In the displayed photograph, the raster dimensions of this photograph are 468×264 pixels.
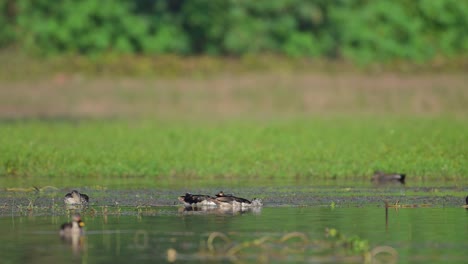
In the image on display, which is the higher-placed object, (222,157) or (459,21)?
(459,21)

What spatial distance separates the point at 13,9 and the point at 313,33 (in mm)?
11741

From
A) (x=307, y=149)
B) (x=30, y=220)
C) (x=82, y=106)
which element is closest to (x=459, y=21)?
(x=82, y=106)

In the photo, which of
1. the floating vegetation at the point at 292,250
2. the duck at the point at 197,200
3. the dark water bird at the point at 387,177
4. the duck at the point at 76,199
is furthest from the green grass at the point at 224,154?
the floating vegetation at the point at 292,250

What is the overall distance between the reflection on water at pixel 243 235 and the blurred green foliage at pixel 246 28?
27838 mm

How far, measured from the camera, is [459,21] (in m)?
50.0

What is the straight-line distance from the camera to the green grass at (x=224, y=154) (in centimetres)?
2536

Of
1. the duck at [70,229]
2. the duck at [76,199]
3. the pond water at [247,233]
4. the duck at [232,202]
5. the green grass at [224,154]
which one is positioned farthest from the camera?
the green grass at [224,154]

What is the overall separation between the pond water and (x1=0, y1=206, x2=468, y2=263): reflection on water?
0.01 metres

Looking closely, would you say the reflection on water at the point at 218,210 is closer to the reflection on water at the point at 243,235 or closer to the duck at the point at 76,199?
the reflection on water at the point at 243,235

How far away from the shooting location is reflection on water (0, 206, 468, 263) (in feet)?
49.8

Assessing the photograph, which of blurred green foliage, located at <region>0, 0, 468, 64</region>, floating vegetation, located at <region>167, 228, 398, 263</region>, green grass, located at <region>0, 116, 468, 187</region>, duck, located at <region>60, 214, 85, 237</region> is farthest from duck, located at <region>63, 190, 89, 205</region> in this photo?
blurred green foliage, located at <region>0, 0, 468, 64</region>

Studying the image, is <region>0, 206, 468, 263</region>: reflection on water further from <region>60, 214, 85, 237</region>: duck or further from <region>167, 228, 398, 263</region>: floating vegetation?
<region>60, 214, 85, 237</region>: duck

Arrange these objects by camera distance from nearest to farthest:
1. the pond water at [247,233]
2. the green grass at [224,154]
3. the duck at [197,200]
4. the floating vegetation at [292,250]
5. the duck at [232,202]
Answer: the floating vegetation at [292,250] → the pond water at [247,233] → the duck at [232,202] → the duck at [197,200] → the green grass at [224,154]

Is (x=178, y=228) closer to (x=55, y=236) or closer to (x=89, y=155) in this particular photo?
(x=55, y=236)
